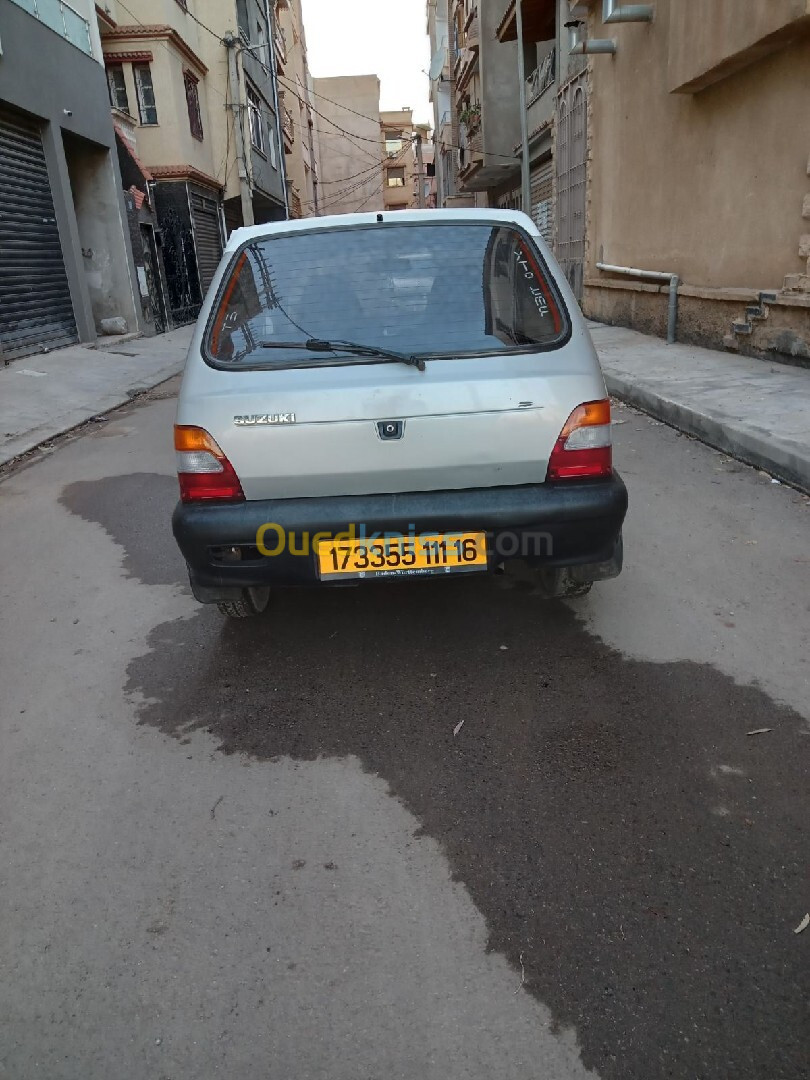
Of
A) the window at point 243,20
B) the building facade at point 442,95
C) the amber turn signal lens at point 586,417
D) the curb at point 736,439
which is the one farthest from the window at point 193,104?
the amber turn signal lens at point 586,417

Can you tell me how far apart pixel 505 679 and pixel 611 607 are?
836mm

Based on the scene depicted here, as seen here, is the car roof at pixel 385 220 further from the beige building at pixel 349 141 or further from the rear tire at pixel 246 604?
the beige building at pixel 349 141

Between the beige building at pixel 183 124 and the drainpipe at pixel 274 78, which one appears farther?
the drainpipe at pixel 274 78

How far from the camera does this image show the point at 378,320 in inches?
124

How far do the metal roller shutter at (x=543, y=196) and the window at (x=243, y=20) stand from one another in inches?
449

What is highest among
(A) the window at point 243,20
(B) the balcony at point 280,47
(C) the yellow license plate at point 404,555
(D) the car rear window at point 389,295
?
(B) the balcony at point 280,47

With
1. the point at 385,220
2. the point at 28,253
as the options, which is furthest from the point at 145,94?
the point at 385,220

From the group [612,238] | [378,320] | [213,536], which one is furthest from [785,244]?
[213,536]

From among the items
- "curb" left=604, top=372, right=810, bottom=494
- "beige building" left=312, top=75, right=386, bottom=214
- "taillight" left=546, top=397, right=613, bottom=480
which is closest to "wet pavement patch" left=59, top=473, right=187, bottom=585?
"taillight" left=546, top=397, right=613, bottom=480

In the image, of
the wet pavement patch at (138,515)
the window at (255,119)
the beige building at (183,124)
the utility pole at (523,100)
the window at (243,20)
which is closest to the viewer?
the wet pavement patch at (138,515)

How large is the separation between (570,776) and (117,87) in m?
23.3

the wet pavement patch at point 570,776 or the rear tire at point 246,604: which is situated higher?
the rear tire at point 246,604

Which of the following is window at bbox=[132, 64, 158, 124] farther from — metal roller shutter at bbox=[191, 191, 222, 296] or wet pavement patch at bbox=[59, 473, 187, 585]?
wet pavement patch at bbox=[59, 473, 187, 585]

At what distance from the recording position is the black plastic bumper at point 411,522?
2953 mm
